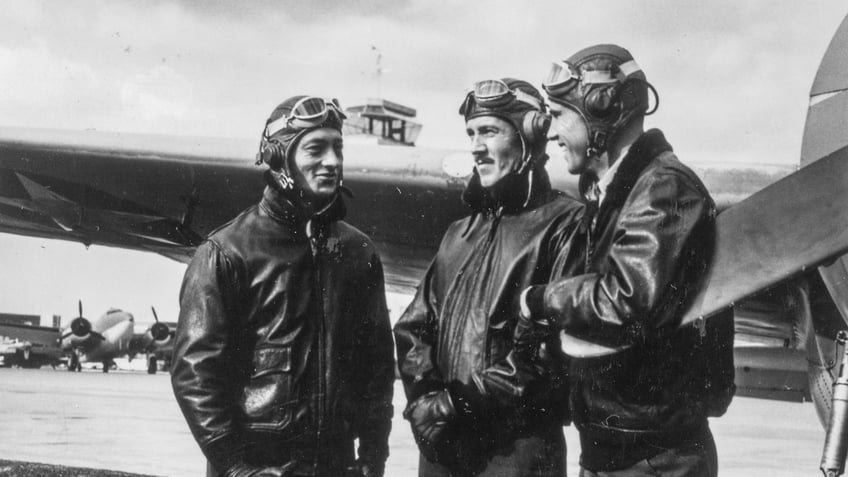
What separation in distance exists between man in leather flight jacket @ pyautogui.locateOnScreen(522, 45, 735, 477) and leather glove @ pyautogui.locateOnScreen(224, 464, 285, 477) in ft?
3.18

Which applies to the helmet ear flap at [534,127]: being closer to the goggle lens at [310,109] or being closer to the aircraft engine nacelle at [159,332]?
the goggle lens at [310,109]

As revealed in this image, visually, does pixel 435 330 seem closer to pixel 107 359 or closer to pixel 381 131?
pixel 381 131

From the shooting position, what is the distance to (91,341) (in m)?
37.1

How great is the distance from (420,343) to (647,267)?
1.01 metres

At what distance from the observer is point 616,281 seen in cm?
219

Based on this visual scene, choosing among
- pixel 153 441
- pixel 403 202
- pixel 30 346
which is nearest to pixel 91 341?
pixel 30 346

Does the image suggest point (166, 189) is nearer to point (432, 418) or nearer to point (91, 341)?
point (432, 418)

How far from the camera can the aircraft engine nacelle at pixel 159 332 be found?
113 feet

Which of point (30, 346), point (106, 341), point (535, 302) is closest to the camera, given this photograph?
point (535, 302)

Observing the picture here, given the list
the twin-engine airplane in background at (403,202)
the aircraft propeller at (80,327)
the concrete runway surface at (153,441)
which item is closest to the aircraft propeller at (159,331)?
the aircraft propeller at (80,327)

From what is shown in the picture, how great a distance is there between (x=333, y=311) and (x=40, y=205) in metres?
6.16

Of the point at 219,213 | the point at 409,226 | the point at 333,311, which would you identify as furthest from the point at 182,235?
the point at 333,311

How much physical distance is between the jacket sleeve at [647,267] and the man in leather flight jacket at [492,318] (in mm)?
465

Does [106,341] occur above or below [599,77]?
below
